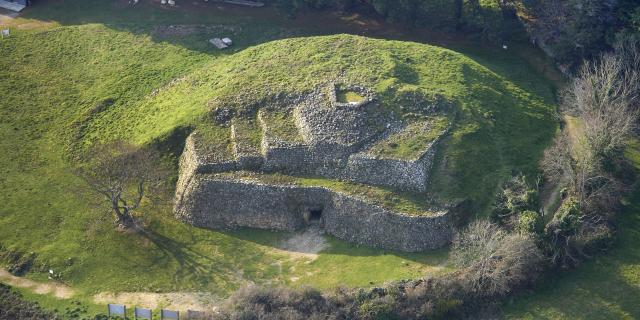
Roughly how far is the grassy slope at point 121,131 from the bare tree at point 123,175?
58.2 inches

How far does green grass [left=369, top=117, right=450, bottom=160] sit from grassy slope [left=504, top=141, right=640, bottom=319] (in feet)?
51.4

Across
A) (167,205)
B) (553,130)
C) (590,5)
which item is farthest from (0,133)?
(590,5)

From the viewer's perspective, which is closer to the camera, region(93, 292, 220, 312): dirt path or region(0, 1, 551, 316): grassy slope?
region(93, 292, 220, 312): dirt path

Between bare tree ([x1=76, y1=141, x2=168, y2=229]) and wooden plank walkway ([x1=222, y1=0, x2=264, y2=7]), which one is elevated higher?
wooden plank walkway ([x1=222, y1=0, x2=264, y2=7])

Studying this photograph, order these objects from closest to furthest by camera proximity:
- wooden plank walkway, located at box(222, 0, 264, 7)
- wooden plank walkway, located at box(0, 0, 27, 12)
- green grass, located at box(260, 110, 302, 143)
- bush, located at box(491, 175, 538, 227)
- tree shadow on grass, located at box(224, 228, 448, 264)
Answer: tree shadow on grass, located at box(224, 228, 448, 264)
bush, located at box(491, 175, 538, 227)
green grass, located at box(260, 110, 302, 143)
wooden plank walkway, located at box(222, 0, 264, 7)
wooden plank walkway, located at box(0, 0, 27, 12)

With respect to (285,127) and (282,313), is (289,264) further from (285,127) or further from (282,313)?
(285,127)

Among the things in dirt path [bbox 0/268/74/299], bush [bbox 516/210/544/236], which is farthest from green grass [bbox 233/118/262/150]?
bush [bbox 516/210/544/236]

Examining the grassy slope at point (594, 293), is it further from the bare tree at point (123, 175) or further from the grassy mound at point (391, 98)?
the bare tree at point (123, 175)

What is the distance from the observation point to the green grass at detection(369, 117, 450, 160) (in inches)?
2862

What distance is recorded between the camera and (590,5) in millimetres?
85938

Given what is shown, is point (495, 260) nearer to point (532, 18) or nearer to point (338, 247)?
point (338, 247)

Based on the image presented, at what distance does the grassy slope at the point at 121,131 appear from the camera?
6819cm

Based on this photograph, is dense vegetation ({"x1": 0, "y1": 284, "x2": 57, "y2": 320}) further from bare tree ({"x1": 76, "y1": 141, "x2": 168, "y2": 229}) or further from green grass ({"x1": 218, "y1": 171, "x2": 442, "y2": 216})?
green grass ({"x1": 218, "y1": 171, "x2": 442, "y2": 216})

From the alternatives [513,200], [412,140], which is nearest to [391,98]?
[412,140]
